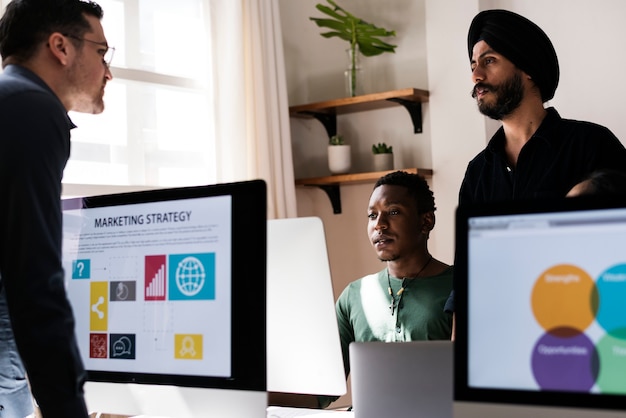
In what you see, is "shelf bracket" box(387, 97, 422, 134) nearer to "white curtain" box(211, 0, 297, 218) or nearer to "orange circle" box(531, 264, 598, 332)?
"white curtain" box(211, 0, 297, 218)

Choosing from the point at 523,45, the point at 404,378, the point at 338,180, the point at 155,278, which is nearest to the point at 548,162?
the point at 523,45

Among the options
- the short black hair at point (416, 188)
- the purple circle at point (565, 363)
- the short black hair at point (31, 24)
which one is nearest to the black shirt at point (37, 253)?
the short black hair at point (31, 24)

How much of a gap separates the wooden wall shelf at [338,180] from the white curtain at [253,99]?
0.38ft

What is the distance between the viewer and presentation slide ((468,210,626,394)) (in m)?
1.05

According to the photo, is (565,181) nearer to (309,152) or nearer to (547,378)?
(547,378)

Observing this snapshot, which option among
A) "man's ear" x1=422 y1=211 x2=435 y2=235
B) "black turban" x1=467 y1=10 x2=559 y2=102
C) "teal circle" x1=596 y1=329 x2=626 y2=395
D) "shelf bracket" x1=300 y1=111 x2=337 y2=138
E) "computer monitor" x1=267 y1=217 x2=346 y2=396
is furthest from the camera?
"shelf bracket" x1=300 y1=111 x2=337 y2=138

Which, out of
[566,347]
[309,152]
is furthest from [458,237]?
[309,152]

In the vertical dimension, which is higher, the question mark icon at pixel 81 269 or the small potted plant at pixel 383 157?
the small potted plant at pixel 383 157

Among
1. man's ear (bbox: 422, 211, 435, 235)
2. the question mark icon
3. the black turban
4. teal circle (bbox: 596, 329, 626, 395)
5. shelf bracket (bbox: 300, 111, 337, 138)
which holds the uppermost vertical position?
shelf bracket (bbox: 300, 111, 337, 138)

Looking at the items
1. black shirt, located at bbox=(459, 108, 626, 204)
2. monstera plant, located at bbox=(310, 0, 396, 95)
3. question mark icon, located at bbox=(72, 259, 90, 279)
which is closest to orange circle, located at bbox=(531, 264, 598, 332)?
question mark icon, located at bbox=(72, 259, 90, 279)

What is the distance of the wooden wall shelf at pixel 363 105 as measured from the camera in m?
3.68

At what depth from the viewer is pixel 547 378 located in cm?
108

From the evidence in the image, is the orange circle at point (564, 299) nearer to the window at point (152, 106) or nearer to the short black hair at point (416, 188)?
the short black hair at point (416, 188)

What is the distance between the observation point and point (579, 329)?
1065 mm
